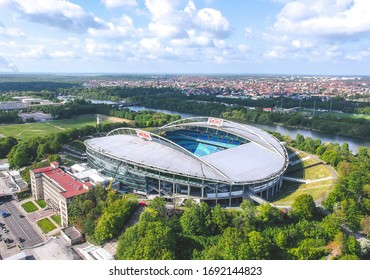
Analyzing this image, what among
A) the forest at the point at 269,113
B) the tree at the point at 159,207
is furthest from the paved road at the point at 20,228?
the forest at the point at 269,113

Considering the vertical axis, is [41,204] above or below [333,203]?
below

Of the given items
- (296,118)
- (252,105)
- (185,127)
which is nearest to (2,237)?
(185,127)

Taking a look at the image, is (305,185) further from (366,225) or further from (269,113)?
(269,113)

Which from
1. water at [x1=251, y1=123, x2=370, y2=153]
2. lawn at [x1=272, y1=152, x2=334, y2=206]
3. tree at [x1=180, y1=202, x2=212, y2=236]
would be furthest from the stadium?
water at [x1=251, y1=123, x2=370, y2=153]

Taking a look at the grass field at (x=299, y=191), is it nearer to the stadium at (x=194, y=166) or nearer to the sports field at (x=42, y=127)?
the stadium at (x=194, y=166)

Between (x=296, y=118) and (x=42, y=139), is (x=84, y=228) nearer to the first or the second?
(x=42, y=139)

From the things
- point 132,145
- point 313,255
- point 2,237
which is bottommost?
point 2,237

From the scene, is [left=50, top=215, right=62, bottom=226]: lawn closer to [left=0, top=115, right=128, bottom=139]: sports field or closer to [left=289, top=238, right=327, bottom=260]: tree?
[left=289, top=238, right=327, bottom=260]: tree

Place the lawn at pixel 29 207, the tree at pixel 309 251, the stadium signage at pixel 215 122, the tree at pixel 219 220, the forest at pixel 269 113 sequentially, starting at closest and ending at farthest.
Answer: the tree at pixel 309 251
the tree at pixel 219 220
the lawn at pixel 29 207
the stadium signage at pixel 215 122
the forest at pixel 269 113
